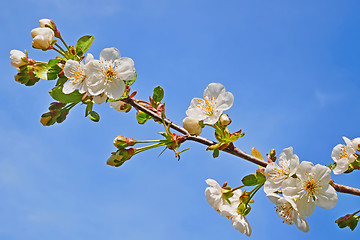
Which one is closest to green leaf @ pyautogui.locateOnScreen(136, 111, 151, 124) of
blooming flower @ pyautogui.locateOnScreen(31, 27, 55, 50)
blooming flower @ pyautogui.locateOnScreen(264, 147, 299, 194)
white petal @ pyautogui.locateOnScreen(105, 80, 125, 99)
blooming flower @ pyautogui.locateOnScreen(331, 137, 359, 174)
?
white petal @ pyautogui.locateOnScreen(105, 80, 125, 99)

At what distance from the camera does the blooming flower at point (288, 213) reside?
5.92 feet

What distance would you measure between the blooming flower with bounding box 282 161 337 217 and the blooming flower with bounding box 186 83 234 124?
482 millimetres

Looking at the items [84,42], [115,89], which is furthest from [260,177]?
[84,42]

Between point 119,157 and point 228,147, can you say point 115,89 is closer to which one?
point 119,157

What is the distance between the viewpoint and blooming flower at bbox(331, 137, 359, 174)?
2008mm

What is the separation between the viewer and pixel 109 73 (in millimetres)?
2021

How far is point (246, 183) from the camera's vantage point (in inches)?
75.7

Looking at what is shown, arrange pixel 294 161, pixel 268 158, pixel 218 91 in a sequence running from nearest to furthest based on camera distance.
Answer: pixel 294 161, pixel 268 158, pixel 218 91

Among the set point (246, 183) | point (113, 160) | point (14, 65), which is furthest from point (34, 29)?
point (246, 183)

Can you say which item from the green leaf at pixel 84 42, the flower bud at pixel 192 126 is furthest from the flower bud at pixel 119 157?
the green leaf at pixel 84 42

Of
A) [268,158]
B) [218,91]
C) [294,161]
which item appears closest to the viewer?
[294,161]

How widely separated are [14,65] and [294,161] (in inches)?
57.5

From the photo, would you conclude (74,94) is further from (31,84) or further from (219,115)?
(219,115)

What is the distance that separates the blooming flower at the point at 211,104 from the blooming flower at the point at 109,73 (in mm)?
354
